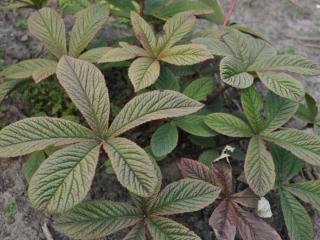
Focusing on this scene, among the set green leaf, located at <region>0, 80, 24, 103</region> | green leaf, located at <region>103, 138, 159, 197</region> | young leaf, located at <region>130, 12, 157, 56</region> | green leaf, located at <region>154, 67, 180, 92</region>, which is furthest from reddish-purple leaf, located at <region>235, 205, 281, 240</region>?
green leaf, located at <region>0, 80, 24, 103</region>

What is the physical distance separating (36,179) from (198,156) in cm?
79

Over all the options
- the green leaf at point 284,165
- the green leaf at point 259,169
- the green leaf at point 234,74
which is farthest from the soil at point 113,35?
the green leaf at point 234,74

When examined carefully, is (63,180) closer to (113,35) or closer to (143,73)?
(143,73)

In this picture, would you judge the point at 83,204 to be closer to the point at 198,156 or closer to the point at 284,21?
the point at 198,156

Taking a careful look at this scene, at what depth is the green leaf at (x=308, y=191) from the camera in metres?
1.49

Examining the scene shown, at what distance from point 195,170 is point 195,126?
0.18 meters

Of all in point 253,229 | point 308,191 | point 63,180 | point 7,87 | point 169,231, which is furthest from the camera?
point 7,87

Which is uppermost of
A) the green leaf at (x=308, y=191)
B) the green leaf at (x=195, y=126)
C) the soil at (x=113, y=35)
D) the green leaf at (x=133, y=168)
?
the green leaf at (x=133, y=168)

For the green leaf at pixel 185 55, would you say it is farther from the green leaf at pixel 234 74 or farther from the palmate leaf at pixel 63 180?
the palmate leaf at pixel 63 180

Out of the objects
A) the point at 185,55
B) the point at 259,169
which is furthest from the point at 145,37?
the point at 259,169

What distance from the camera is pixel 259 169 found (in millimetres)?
1417

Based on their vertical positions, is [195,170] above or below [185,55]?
below

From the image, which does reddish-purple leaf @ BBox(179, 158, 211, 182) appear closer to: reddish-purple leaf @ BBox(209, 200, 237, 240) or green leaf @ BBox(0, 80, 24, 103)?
reddish-purple leaf @ BBox(209, 200, 237, 240)

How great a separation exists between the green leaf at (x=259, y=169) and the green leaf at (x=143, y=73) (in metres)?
0.42
